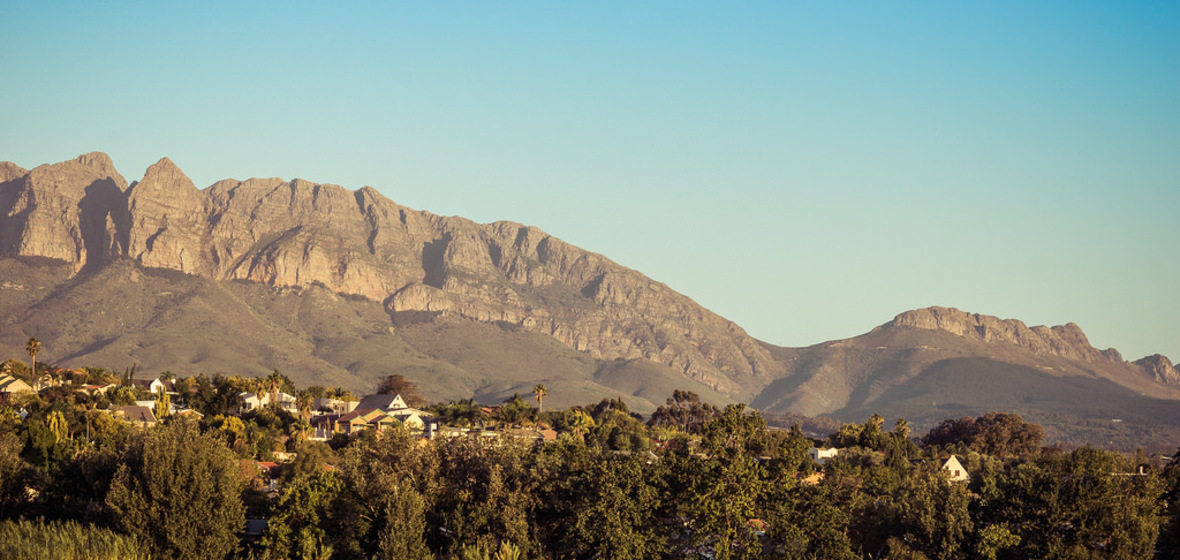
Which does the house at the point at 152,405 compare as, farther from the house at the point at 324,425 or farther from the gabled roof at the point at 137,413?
the house at the point at 324,425

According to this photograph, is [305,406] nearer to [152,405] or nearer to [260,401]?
[260,401]

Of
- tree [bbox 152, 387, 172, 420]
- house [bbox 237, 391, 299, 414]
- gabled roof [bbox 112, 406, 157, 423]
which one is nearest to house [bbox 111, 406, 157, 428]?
gabled roof [bbox 112, 406, 157, 423]

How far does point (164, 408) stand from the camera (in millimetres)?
117812

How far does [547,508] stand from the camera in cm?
5831

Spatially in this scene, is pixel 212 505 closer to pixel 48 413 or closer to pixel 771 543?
pixel 771 543

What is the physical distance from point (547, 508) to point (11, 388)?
93.7 metres

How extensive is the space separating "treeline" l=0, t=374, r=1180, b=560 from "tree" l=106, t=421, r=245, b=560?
0.08 m

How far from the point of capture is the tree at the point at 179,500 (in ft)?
183

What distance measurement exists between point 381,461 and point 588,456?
10440 mm

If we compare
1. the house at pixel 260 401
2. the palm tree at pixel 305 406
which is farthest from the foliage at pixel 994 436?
the house at pixel 260 401

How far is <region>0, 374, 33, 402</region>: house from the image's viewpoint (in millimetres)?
125250

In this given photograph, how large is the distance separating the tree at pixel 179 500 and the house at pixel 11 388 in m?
71.6

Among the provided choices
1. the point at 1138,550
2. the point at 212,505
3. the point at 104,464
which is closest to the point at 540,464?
the point at 212,505

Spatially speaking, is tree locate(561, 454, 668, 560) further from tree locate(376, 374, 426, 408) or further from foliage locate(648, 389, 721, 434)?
tree locate(376, 374, 426, 408)
